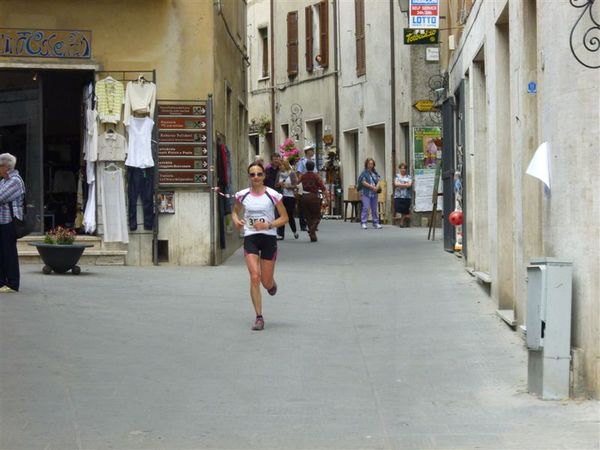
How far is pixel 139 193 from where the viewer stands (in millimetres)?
18609

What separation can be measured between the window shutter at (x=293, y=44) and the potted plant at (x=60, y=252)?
26.1 m

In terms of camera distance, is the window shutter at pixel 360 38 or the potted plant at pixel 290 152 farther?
the window shutter at pixel 360 38

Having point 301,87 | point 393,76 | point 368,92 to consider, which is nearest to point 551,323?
point 393,76

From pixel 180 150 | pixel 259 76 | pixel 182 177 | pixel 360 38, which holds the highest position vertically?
pixel 360 38

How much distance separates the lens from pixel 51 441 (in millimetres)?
7328

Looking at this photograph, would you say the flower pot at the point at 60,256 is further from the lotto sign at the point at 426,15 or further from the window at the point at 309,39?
the window at the point at 309,39

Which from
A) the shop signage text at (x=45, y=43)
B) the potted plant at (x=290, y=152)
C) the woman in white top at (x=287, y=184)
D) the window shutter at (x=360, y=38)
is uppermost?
the window shutter at (x=360, y=38)

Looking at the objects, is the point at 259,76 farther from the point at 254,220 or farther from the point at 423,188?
the point at 254,220

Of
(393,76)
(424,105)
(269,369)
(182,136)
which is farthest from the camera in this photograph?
(393,76)

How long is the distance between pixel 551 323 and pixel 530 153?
2857mm

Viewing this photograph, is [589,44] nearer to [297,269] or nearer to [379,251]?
[297,269]

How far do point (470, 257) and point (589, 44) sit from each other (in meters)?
9.73

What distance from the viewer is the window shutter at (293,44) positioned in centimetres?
4228

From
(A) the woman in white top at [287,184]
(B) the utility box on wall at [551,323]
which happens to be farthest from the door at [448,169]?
(B) the utility box on wall at [551,323]
